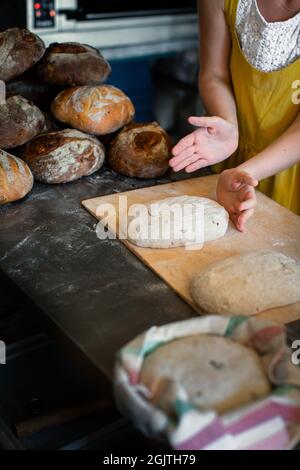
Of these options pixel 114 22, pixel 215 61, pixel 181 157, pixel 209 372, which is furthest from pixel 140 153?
pixel 114 22

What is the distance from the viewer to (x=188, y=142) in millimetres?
1524

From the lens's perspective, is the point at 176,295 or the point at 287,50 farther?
the point at 287,50

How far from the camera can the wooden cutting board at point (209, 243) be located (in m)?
1.20

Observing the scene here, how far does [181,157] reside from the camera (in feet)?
5.04

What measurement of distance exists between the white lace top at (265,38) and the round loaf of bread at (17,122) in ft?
2.01

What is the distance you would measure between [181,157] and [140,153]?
0.41ft

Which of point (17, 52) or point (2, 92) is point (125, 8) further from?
point (2, 92)

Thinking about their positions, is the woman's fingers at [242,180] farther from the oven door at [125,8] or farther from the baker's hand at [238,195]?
the oven door at [125,8]

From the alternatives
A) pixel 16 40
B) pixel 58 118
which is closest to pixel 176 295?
pixel 58 118

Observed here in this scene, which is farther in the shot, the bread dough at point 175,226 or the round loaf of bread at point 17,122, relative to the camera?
the round loaf of bread at point 17,122

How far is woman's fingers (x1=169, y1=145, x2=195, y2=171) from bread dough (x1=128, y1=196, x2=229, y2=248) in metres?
0.16

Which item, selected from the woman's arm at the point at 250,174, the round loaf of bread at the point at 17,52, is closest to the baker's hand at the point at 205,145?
the woman's arm at the point at 250,174
